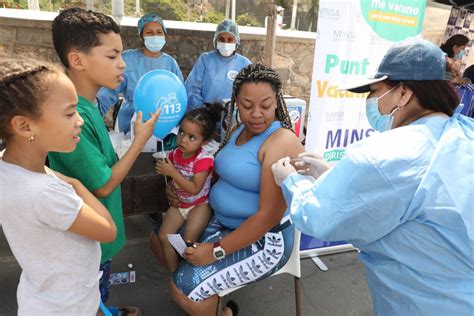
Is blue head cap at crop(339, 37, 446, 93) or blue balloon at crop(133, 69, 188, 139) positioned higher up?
blue head cap at crop(339, 37, 446, 93)

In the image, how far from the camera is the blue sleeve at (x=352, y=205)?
3.49 ft

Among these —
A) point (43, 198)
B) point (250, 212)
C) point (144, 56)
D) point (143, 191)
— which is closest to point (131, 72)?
point (144, 56)

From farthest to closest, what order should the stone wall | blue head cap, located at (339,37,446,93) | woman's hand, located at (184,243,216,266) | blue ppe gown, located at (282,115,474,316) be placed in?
the stone wall → woman's hand, located at (184,243,216,266) → blue head cap, located at (339,37,446,93) → blue ppe gown, located at (282,115,474,316)

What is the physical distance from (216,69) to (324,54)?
168 centimetres

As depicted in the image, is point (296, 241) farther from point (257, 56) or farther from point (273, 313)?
point (257, 56)

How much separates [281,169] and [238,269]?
0.59 metres

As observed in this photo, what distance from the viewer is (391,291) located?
122 centimetres

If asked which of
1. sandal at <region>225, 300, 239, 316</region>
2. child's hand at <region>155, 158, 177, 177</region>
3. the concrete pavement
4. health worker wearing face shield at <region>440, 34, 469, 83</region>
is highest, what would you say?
health worker wearing face shield at <region>440, 34, 469, 83</region>

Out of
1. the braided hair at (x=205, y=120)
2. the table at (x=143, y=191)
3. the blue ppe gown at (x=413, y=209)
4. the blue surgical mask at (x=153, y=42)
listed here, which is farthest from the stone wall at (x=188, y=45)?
the blue ppe gown at (x=413, y=209)

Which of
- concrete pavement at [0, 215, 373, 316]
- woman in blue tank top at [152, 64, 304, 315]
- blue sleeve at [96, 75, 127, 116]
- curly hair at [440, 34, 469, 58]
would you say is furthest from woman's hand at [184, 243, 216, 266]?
curly hair at [440, 34, 469, 58]

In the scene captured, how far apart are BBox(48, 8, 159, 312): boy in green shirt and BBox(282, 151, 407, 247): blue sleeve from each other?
80cm

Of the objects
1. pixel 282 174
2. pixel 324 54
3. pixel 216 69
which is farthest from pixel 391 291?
pixel 216 69

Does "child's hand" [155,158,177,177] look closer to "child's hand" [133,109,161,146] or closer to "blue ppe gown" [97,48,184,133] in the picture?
"child's hand" [133,109,161,146]

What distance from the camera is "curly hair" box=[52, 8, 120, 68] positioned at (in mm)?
1402
